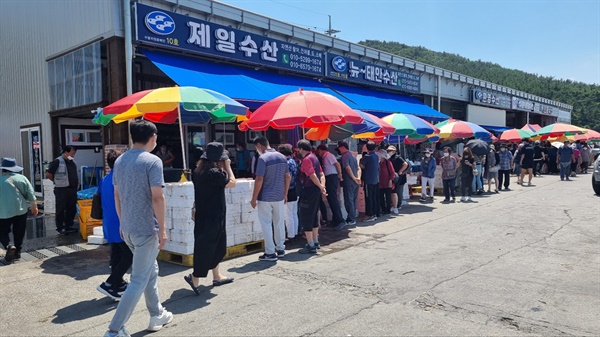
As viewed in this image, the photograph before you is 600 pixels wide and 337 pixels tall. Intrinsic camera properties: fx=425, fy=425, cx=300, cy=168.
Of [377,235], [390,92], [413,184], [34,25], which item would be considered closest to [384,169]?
[377,235]

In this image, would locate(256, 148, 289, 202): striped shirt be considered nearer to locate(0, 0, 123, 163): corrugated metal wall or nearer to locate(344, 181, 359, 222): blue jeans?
locate(344, 181, 359, 222): blue jeans

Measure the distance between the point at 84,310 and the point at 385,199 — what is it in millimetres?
7589

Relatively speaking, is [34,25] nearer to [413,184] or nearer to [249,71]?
[249,71]

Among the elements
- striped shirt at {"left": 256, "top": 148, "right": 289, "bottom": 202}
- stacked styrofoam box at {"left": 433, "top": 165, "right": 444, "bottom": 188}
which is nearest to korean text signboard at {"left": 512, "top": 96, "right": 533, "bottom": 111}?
stacked styrofoam box at {"left": 433, "top": 165, "right": 444, "bottom": 188}

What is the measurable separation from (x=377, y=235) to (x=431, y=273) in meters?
2.58

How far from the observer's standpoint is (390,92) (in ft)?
65.3

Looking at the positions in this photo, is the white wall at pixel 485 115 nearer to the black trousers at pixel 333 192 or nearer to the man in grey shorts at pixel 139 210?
the black trousers at pixel 333 192

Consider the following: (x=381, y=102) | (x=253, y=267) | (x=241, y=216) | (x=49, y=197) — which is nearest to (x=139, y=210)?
(x=253, y=267)

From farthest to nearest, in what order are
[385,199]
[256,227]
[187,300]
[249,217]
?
1. [385,199]
2. [256,227]
3. [249,217]
4. [187,300]

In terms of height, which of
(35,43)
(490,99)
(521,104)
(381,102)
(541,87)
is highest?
(541,87)

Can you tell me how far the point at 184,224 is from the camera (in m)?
6.06

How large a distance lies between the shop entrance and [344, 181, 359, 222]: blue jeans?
9980 mm

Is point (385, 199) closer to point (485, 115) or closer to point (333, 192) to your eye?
point (333, 192)

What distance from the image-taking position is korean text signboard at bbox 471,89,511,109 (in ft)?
83.8
